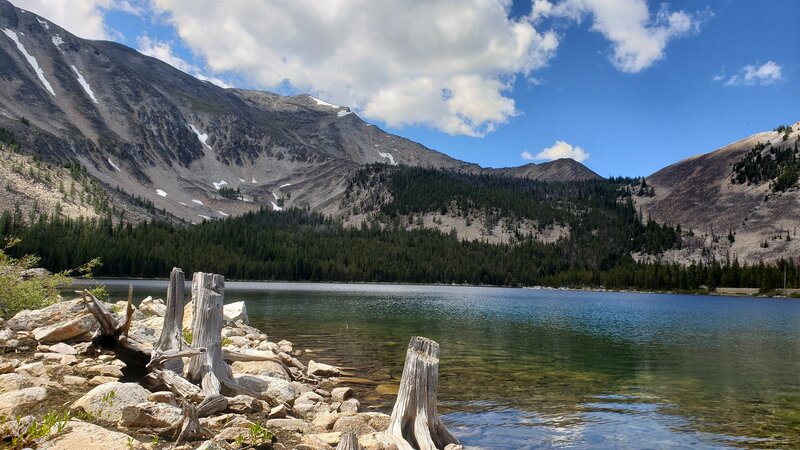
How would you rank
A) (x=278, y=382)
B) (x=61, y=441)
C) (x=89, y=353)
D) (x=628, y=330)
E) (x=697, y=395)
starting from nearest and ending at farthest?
(x=61, y=441) < (x=89, y=353) < (x=278, y=382) < (x=697, y=395) < (x=628, y=330)

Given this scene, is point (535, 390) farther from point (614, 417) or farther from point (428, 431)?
point (428, 431)

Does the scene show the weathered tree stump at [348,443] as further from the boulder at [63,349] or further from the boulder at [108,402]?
the boulder at [63,349]

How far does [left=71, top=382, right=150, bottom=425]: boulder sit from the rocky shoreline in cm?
2

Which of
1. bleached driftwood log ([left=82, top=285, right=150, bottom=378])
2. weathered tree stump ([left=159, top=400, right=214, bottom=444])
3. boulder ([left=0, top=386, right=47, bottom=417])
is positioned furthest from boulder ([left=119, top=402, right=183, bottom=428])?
bleached driftwood log ([left=82, top=285, right=150, bottom=378])

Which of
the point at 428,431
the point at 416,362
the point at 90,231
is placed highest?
the point at 90,231

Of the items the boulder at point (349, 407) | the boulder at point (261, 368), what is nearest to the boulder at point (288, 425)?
the boulder at point (349, 407)

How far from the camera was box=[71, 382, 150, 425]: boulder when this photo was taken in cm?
1222

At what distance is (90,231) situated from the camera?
196000mm

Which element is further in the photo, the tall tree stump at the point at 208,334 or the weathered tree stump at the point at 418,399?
the tall tree stump at the point at 208,334

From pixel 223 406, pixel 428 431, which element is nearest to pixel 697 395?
pixel 428 431

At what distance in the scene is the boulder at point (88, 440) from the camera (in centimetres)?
963

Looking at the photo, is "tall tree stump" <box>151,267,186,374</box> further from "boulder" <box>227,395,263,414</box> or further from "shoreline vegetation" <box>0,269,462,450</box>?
"boulder" <box>227,395,263,414</box>

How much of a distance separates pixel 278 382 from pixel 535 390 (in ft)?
45.4

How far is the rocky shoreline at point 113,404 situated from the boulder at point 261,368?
0.14ft
